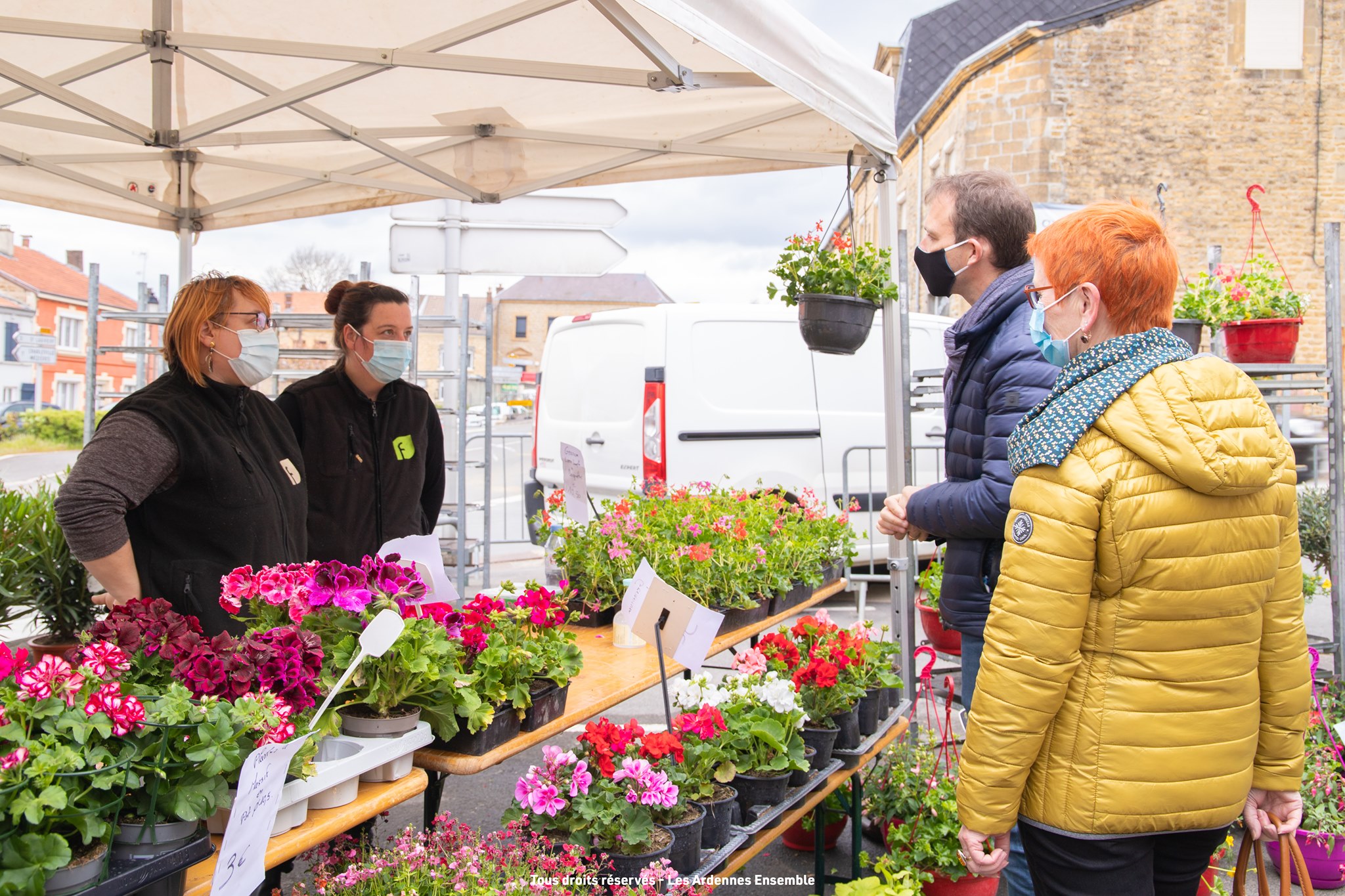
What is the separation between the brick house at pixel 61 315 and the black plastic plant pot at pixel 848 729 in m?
34.9

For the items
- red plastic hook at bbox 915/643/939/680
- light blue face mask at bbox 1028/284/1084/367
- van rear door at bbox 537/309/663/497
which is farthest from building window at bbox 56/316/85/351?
light blue face mask at bbox 1028/284/1084/367

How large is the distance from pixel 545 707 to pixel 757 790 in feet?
2.28

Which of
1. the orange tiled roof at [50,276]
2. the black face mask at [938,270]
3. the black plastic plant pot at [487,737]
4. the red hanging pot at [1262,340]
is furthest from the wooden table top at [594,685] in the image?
the orange tiled roof at [50,276]

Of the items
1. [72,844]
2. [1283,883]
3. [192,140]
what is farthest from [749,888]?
[192,140]

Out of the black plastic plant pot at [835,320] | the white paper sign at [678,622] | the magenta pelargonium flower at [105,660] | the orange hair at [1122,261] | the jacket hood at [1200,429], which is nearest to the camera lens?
the magenta pelargonium flower at [105,660]

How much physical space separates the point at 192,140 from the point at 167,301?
309cm

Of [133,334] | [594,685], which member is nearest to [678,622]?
[594,685]

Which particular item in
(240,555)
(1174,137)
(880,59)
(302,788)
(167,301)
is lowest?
(302,788)

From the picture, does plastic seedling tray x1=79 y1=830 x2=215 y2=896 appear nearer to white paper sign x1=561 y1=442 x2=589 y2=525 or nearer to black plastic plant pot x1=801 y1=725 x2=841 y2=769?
black plastic plant pot x1=801 y1=725 x2=841 y2=769

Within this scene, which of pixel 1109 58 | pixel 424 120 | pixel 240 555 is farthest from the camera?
pixel 1109 58

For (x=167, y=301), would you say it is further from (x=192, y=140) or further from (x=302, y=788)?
(x=302, y=788)

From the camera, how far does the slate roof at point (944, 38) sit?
21.2 meters

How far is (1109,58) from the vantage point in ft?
55.5

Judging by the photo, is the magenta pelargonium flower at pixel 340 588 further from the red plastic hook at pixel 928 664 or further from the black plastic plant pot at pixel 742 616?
the red plastic hook at pixel 928 664
